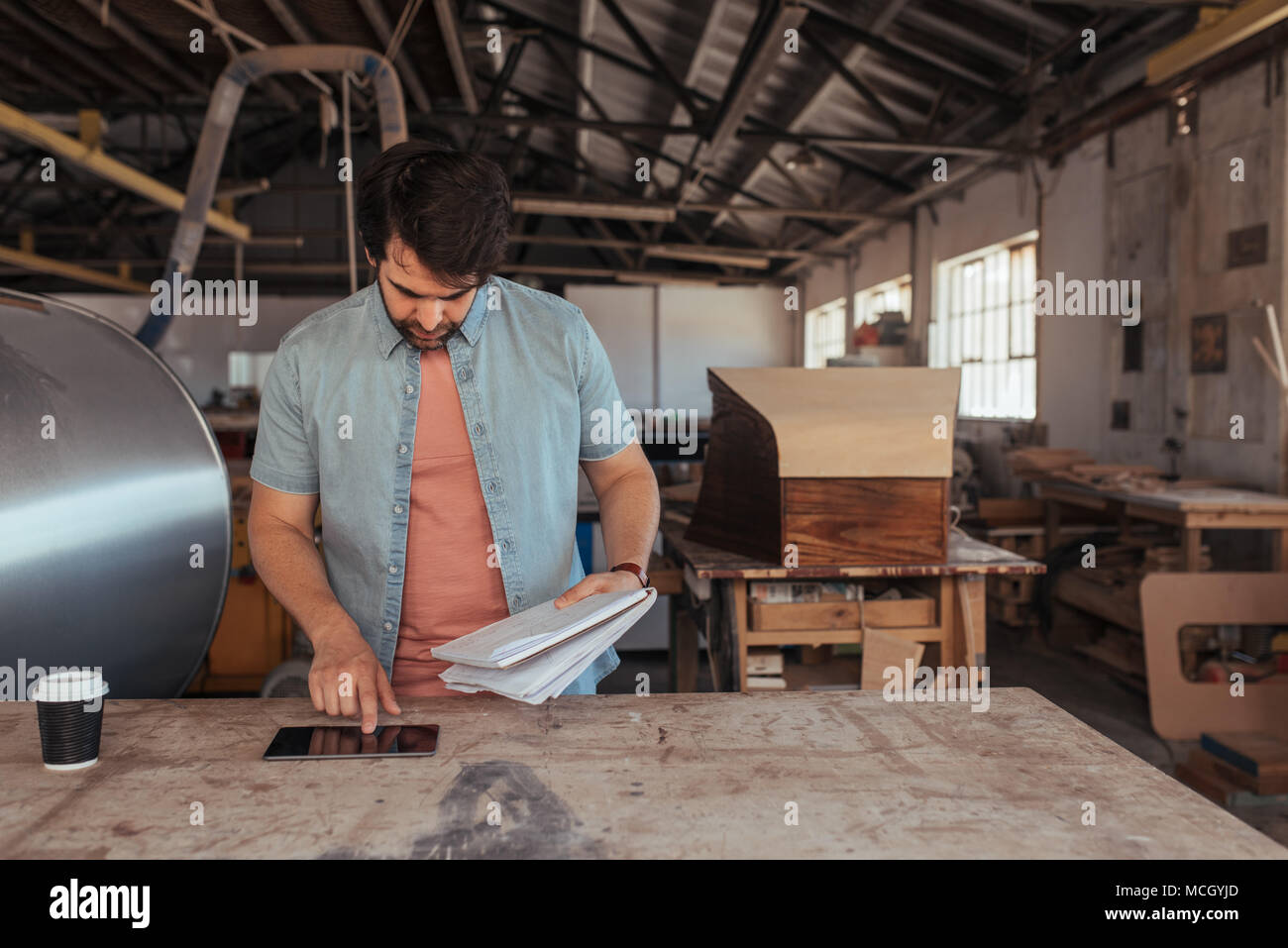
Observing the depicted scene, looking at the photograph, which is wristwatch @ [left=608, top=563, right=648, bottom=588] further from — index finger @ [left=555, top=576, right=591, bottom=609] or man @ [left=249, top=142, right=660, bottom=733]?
index finger @ [left=555, top=576, right=591, bottom=609]

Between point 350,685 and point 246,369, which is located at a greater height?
point 246,369

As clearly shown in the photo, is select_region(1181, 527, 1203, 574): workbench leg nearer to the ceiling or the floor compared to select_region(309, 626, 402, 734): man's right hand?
nearer to the floor

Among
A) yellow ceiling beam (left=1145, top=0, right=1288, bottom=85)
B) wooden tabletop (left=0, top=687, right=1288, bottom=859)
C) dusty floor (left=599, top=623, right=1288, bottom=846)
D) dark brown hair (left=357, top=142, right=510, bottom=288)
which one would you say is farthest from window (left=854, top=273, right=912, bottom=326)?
wooden tabletop (left=0, top=687, right=1288, bottom=859)

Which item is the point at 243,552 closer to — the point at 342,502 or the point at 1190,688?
the point at 342,502

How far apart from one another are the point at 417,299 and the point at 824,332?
13509 mm

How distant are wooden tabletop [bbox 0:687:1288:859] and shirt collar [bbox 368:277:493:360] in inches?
23.0

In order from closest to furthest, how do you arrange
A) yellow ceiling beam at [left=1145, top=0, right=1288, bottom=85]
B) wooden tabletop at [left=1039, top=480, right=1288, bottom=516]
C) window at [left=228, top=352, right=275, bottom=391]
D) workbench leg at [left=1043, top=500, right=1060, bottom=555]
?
1. yellow ceiling beam at [left=1145, top=0, right=1288, bottom=85]
2. wooden tabletop at [left=1039, top=480, right=1288, bottom=516]
3. workbench leg at [left=1043, top=500, right=1060, bottom=555]
4. window at [left=228, top=352, right=275, bottom=391]

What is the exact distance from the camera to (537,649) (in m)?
1.24

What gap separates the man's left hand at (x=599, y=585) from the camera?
4.65ft

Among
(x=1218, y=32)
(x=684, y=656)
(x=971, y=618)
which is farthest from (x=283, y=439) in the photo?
(x=1218, y=32)

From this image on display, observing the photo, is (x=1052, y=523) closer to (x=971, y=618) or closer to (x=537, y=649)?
(x=971, y=618)

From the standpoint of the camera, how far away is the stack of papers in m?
1.23
